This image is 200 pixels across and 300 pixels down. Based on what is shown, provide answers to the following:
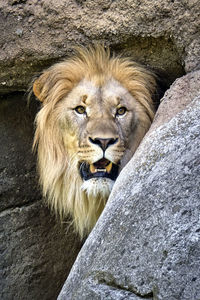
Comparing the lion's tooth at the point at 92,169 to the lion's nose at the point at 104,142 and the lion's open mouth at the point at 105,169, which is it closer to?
the lion's open mouth at the point at 105,169

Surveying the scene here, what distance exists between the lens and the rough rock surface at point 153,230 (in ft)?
6.90

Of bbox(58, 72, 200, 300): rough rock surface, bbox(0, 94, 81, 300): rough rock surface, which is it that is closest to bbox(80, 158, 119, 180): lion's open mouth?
bbox(58, 72, 200, 300): rough rock surface

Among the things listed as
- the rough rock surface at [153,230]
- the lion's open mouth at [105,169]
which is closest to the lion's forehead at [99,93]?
the lion's open mouth at [105,169]

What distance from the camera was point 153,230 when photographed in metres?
2.23

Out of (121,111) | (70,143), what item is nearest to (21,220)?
(70,143)

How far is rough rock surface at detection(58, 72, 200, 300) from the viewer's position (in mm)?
2104

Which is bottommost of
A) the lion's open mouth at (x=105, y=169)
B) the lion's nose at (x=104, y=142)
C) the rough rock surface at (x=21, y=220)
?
Result: the rough rock surface at (x=21, y=220)

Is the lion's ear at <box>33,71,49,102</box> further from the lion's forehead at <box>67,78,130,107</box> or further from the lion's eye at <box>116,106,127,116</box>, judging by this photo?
the lion's eye at <box>116,106,127,116</box>

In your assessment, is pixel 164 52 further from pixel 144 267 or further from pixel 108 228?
pixel 144 267

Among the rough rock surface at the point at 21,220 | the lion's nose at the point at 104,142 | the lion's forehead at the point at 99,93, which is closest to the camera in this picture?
the lion's nose at the point at 104,142

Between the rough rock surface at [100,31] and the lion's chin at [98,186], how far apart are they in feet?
2.38

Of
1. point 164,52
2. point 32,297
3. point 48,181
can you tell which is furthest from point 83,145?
point 32,297

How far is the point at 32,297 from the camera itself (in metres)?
4.04

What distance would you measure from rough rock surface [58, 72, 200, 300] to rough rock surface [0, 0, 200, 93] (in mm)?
546
